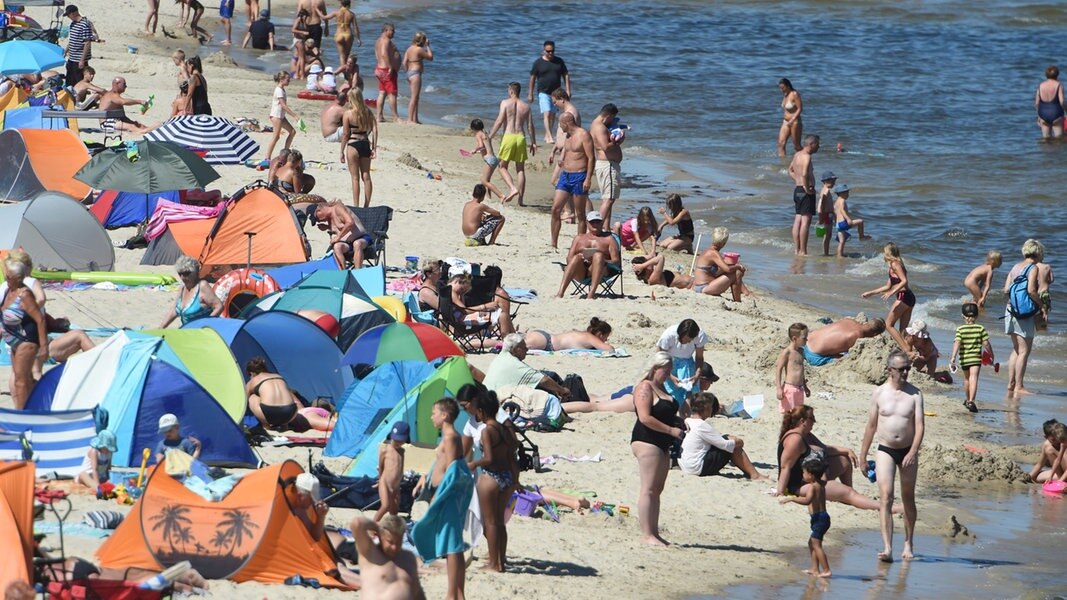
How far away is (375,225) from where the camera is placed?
15.6 metres

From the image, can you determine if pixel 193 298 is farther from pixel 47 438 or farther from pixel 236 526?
pixel 236 526

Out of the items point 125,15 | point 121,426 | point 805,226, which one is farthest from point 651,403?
point 125,15

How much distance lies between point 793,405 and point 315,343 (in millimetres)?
3702

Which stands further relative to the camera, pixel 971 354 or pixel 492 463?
pixel 971 354

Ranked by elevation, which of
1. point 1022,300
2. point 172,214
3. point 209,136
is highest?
point 209,136

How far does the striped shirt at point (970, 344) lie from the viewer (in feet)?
44.3

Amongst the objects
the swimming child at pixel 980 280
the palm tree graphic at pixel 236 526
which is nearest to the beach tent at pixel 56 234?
the palm tree graphic at pixel 236 526

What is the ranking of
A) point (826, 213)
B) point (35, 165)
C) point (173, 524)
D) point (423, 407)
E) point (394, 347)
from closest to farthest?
point (173, 524), point (423, 407), point (394, 347), point (35, 165), point (826, 213)

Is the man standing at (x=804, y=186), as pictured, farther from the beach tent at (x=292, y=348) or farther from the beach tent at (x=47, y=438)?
the beach tent at (x=47, y=438)

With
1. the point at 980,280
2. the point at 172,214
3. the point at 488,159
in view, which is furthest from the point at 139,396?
the point at 488,159

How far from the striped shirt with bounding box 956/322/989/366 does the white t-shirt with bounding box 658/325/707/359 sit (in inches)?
116

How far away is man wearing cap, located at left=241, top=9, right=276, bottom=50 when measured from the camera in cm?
3259

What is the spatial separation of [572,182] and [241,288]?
4803 mm

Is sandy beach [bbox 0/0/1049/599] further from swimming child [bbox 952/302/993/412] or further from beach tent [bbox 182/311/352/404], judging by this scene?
beach tent [bbox 182/311/352/404]
